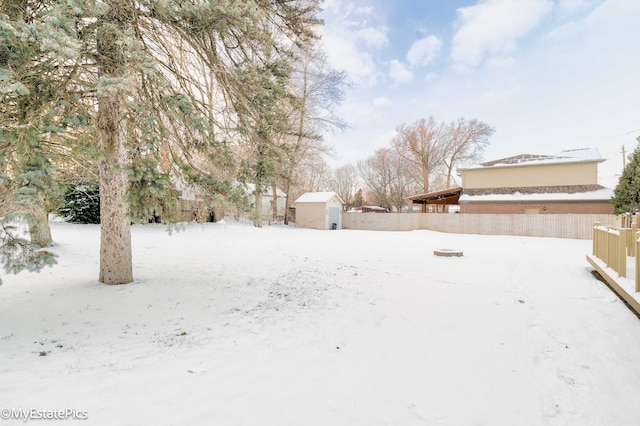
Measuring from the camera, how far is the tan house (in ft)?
55.9

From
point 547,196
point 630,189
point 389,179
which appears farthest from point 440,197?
point 389,179

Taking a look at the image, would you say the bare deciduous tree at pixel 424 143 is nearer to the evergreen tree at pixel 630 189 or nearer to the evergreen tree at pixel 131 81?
the evergreen tree at pixel 630 189

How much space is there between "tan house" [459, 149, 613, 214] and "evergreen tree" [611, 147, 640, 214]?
201 inches

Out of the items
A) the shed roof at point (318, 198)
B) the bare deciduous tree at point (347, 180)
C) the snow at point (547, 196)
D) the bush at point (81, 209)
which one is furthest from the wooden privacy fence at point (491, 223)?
the bare deciduous tree at point (347, 180)

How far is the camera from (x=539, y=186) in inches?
739

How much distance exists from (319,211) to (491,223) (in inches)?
437

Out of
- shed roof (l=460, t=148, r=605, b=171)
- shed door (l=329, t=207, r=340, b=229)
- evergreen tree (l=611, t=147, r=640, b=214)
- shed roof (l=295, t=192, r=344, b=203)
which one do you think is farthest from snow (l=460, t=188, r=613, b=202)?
shed roof (l=295, t=192, r=344, b=203)

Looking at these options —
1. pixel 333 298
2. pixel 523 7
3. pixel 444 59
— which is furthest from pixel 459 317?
pixel 444 59

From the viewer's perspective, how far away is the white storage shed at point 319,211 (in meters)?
21.7

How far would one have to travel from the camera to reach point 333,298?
4914 millimetres

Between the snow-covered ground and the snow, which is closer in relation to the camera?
the snow-covered ground

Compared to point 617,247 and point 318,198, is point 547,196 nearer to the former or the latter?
point 318,198

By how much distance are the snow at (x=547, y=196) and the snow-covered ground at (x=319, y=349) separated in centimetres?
1403

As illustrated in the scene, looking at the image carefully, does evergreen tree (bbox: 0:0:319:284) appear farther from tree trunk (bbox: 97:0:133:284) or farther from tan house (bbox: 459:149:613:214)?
tan house (bbox: 459:149:613:214)
